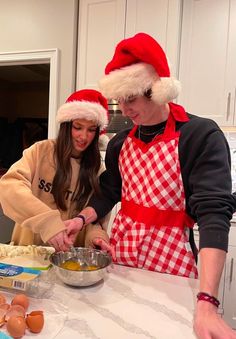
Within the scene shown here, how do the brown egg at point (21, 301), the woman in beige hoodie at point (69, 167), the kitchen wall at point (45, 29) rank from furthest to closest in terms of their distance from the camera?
the kitchen wall at point (45, 29) < the woman in beige hoodie at point (69, 167) < the brown egg at point (21, 301)

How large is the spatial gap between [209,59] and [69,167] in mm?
1407

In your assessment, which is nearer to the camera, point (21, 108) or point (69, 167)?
point (69, 167)

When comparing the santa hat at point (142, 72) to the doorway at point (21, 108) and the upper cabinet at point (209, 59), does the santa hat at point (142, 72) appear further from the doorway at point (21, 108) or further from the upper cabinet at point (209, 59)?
the doorway at point (21, 108)

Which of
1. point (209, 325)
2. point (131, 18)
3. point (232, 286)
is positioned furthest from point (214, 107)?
point (209, 325)

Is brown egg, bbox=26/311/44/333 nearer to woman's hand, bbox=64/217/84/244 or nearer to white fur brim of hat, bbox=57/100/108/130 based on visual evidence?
woman's hand, bbox=64/217/84/244

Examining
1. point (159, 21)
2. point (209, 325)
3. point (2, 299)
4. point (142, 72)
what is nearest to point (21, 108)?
point (159, 21)

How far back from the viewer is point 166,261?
3.49 ft

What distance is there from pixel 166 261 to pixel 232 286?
125cm

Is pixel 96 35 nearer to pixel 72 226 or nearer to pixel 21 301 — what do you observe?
pixel 72 226

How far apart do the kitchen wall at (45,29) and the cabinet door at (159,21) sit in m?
0.47

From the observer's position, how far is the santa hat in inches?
37.5

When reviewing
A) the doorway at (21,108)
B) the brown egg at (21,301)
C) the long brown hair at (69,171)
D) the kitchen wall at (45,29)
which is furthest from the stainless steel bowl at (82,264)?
the doorway at (21,108)

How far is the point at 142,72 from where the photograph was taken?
0.97 meters

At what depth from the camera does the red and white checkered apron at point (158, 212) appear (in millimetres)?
1021
